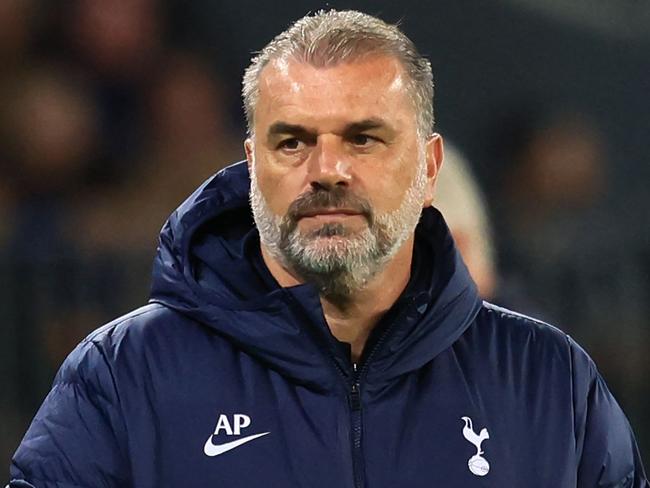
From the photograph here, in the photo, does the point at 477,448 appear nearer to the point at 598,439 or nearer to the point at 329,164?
the point at 598,439

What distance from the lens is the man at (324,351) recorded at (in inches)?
77.3

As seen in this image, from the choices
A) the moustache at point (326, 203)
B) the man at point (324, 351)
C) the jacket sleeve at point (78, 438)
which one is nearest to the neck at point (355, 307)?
the man at point (324, 351)

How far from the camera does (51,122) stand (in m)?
4.64

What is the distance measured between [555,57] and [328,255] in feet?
9.86

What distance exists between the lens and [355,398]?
2.01m

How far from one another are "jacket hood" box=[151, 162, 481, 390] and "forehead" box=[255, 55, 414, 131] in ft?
0.58

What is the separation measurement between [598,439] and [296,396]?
0.44 m

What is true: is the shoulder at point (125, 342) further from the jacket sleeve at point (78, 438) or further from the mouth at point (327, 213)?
the mouth at point (327, 213)

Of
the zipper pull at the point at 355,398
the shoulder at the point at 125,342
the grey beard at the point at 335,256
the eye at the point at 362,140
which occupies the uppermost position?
the eye at the point at 362,140

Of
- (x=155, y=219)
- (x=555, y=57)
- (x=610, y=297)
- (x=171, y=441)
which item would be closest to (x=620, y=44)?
(x=555, y=57)

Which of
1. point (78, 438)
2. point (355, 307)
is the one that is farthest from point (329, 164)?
point (78, 438)

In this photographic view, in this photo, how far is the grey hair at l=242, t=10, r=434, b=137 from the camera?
81.0 inches

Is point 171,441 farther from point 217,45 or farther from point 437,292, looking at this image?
point 217,45

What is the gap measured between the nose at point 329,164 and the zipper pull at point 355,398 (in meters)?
0.27
